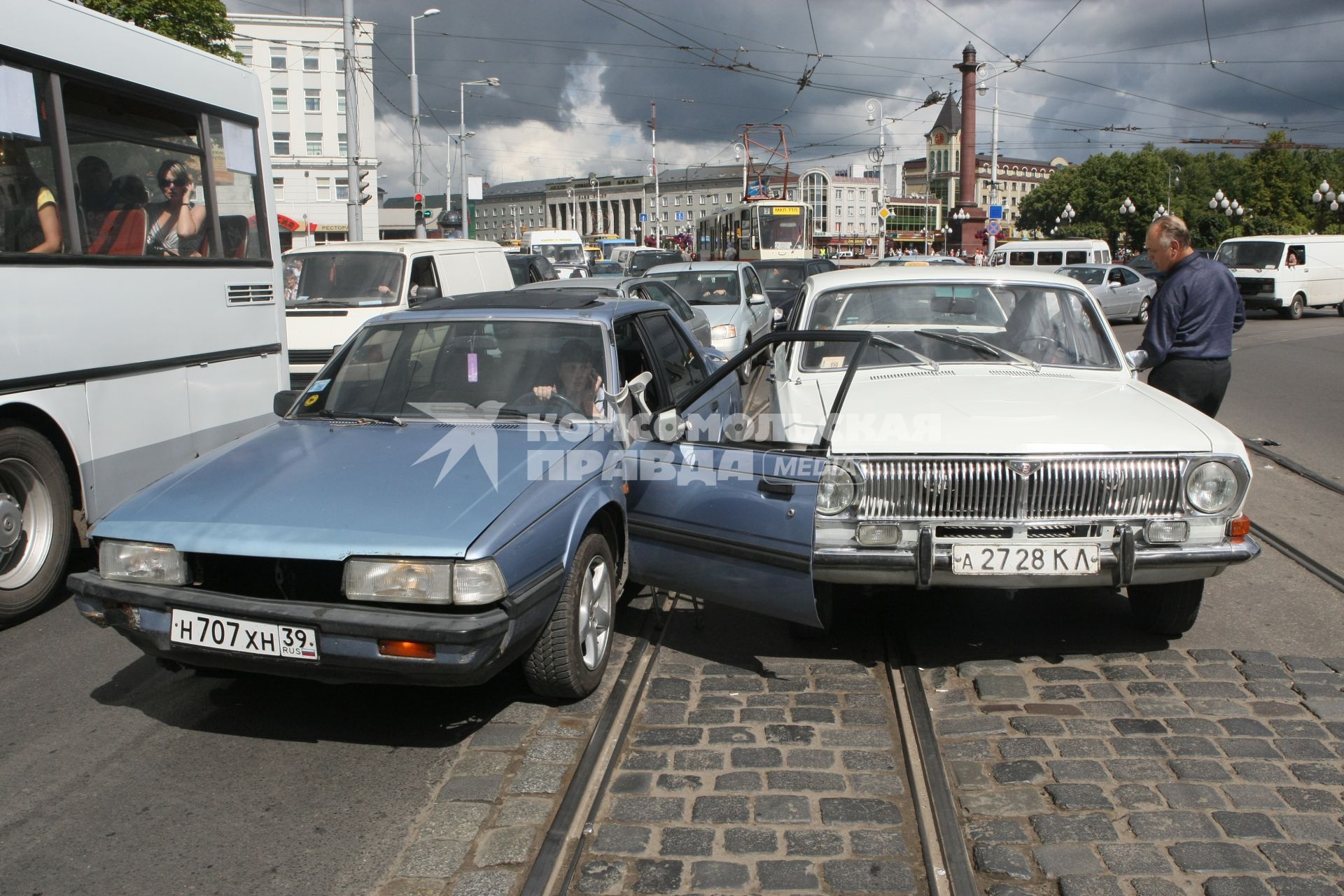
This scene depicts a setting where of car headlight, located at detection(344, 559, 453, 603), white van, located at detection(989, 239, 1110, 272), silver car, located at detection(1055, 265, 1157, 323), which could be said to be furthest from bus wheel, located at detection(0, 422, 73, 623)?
white van, located at detection(989, 239, 1110, 272)

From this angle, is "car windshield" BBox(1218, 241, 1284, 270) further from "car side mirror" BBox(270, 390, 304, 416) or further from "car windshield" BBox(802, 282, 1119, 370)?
"car side mirror" BBox(270, 390, 304, 416)

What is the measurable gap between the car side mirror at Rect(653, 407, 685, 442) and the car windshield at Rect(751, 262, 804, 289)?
20.9 metres

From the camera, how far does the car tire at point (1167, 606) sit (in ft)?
15.3

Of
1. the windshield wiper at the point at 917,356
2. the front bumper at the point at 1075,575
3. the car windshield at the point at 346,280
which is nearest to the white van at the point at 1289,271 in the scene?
the car windshield at the point at 346,280

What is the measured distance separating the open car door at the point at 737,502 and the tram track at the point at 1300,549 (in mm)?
3130

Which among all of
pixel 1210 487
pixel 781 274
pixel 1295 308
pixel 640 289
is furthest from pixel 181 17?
pixel 1295 308

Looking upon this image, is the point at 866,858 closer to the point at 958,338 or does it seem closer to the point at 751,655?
the point at 751,655

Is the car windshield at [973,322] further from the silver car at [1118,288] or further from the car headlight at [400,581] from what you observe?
the silver car at [1118,288]

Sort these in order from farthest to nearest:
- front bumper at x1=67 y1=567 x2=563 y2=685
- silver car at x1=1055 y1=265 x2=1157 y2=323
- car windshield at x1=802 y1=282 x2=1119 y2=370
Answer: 1. silver car at x1=1055 y1=265 x2=1157 y2=323
2. car windshield at x1=802 y1=282 x2=1119 y2=370
3. front bumper at x1=67 y1=567 x2=563 y2=685

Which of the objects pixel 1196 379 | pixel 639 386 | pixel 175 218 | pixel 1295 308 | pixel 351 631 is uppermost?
pixel 175 218

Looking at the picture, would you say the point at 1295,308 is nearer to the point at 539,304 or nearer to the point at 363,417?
the point at 539,304

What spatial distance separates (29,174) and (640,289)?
5.68 metres

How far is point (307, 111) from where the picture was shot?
7362cm

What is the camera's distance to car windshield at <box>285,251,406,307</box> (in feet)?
41.5
